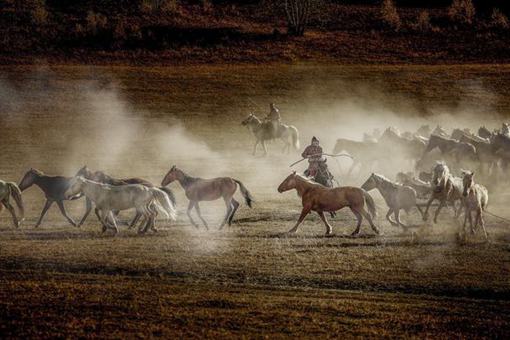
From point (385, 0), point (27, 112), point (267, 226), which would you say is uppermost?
point (385, 0)

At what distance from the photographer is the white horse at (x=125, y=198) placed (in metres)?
19.7

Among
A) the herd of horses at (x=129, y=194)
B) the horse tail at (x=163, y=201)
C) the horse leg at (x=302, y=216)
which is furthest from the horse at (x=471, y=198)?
the horse tail at (x=163, y=201)

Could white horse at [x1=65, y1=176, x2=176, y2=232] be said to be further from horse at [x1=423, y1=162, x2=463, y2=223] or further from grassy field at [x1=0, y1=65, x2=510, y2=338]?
horse at [x1=423, y1=162, x2=463, y2=223]

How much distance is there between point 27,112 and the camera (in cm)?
4703

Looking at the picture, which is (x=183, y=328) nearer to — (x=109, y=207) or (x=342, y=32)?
(x=109, y=207)

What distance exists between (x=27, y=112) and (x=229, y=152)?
50.1 ft

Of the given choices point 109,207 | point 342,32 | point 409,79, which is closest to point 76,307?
point 109,207

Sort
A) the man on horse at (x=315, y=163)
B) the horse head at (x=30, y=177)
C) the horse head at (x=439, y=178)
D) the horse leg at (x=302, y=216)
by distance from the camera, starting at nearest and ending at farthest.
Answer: the horse leg at (x=302, y=216), the horse head at (x=439, y=178), the horse head at (x=30, y=177), the man on horse at (x=315, y=163)

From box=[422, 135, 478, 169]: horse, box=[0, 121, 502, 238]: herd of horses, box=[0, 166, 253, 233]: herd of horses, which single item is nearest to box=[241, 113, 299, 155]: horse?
box=[422, 135, 478, 169]: horse

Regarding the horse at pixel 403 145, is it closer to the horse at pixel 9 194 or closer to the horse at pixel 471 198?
the horse at pixel 471 198

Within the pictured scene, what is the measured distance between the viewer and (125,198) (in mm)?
19641

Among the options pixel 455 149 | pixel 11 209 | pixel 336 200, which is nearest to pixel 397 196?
pixel 336 200

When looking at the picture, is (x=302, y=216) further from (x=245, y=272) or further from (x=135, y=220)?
(x=135, y=220)

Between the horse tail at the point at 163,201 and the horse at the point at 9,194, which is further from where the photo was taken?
the horse at the point at 9,194
